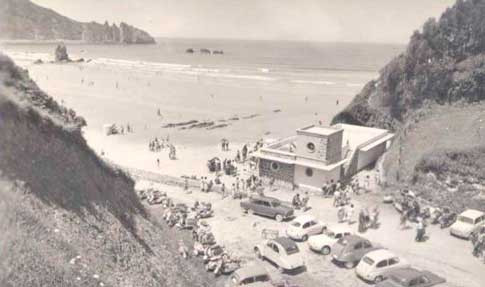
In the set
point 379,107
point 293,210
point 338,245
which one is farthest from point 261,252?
point 379,107

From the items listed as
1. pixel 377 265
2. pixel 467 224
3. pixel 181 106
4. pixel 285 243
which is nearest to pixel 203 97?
pixel 181 106

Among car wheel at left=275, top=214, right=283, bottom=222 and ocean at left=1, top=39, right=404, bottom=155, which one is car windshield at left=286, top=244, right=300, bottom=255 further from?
ocean at left=1, top=39, right=404, bottom=155

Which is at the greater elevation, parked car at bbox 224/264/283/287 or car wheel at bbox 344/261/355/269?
parked car at bbox 224/264/283/287

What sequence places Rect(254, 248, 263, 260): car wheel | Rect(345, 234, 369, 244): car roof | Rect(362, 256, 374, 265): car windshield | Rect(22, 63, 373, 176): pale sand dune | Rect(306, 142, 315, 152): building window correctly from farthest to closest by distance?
Rect(22, 63, 373, 176): pale sand dune < Rect(306, 142, 315, 152): building window < Rect(254, 248, 263, 260): car wheel < Rect(345, 234, 369, 244): car roof < Rect(362, 256, 374, 265): car windshield

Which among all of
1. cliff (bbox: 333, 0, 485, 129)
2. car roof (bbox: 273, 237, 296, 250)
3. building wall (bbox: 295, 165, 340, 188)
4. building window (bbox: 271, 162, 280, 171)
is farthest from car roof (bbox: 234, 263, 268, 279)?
cliff (bbox: 333, 0, 485, 129)

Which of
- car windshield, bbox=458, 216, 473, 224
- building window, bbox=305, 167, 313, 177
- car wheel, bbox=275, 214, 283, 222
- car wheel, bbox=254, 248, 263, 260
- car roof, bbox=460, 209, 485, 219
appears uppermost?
building window, bbox=305, 167, 313, 177

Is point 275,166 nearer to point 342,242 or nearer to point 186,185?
point 186,185

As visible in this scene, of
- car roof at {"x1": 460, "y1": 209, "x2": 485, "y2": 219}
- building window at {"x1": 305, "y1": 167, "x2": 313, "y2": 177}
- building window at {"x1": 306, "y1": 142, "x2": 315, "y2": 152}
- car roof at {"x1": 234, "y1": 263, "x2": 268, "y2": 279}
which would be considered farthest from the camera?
building window at {"x1": 305, "y1": 167, "x2": 313, "y2": 177}

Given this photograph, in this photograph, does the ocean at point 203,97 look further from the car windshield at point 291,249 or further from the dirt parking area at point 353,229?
the car windshield at point 291,249
